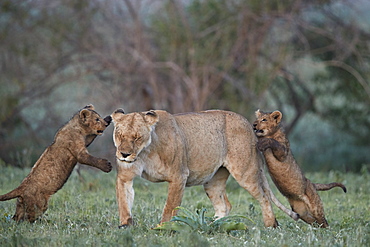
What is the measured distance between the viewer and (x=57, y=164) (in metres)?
7.01

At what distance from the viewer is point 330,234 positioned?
Result: 657 centimetres

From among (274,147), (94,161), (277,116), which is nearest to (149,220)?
(94,161)

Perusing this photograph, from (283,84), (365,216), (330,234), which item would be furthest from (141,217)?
(283,84)

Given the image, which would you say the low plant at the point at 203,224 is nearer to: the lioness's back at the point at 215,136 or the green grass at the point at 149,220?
the green grass at the point at 149,220

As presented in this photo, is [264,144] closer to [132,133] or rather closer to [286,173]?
[286,173]

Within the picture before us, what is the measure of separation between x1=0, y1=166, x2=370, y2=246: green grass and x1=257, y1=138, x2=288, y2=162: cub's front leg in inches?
31.1

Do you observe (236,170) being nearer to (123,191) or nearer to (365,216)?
(123,191)

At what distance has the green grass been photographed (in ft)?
18.6

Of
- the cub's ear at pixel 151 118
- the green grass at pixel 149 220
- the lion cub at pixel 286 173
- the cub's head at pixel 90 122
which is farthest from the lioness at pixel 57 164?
the lion cub at pixel 286 173

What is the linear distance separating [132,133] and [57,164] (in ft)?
3.66

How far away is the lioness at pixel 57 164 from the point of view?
6.85 metres

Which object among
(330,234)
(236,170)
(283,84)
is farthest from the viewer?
(283,84)

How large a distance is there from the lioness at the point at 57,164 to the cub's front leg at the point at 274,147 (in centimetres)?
172

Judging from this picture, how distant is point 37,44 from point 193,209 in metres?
7.39
